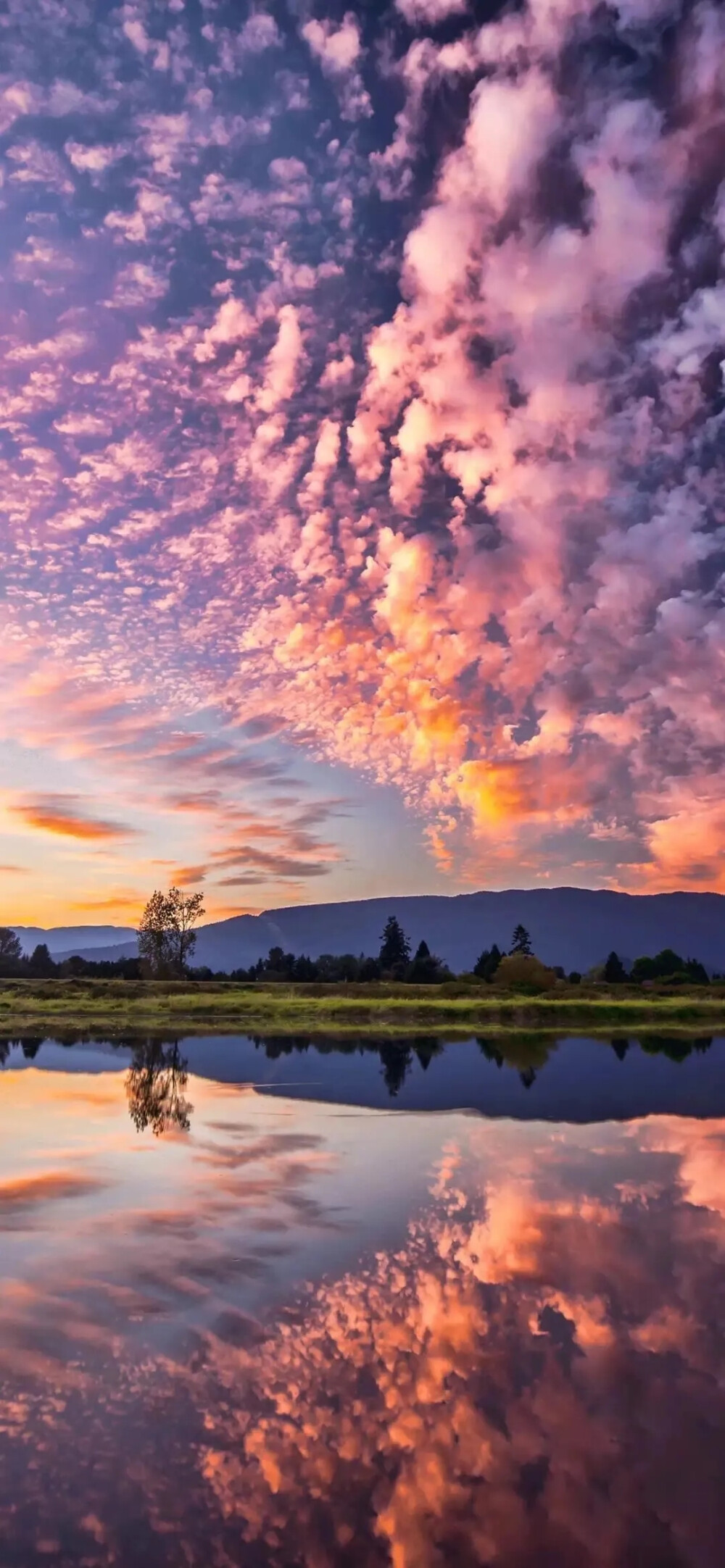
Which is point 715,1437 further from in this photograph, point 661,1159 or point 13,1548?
point 661,1159

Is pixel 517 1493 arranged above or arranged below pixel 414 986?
below

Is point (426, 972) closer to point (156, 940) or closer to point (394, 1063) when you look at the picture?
point (156, 940)

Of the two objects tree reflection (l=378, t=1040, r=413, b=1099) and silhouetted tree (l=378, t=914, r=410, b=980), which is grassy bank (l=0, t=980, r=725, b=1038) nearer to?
tree reflection (l=378, t=1040, r=413, b=1099)

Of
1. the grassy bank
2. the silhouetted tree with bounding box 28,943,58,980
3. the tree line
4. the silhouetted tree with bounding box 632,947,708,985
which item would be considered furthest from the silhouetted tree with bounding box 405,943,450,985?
the silhouetted tree with bounding box 28,943,58,980

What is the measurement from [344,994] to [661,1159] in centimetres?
6376

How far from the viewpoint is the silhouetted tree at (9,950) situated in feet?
397

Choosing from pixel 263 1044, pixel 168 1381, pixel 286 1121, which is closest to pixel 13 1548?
pixel 168 1381

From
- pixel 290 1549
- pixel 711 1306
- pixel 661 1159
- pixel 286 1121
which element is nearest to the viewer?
pixel 290 1549

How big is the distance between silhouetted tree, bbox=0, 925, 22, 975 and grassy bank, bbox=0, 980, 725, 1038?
135 ft

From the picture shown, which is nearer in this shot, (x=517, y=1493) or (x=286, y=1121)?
(x=517, y=1493)

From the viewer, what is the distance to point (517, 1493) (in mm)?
6340

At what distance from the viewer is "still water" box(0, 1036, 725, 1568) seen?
19.4 feet

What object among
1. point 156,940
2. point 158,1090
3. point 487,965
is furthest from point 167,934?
point 158,1090

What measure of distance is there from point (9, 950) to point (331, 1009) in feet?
296
